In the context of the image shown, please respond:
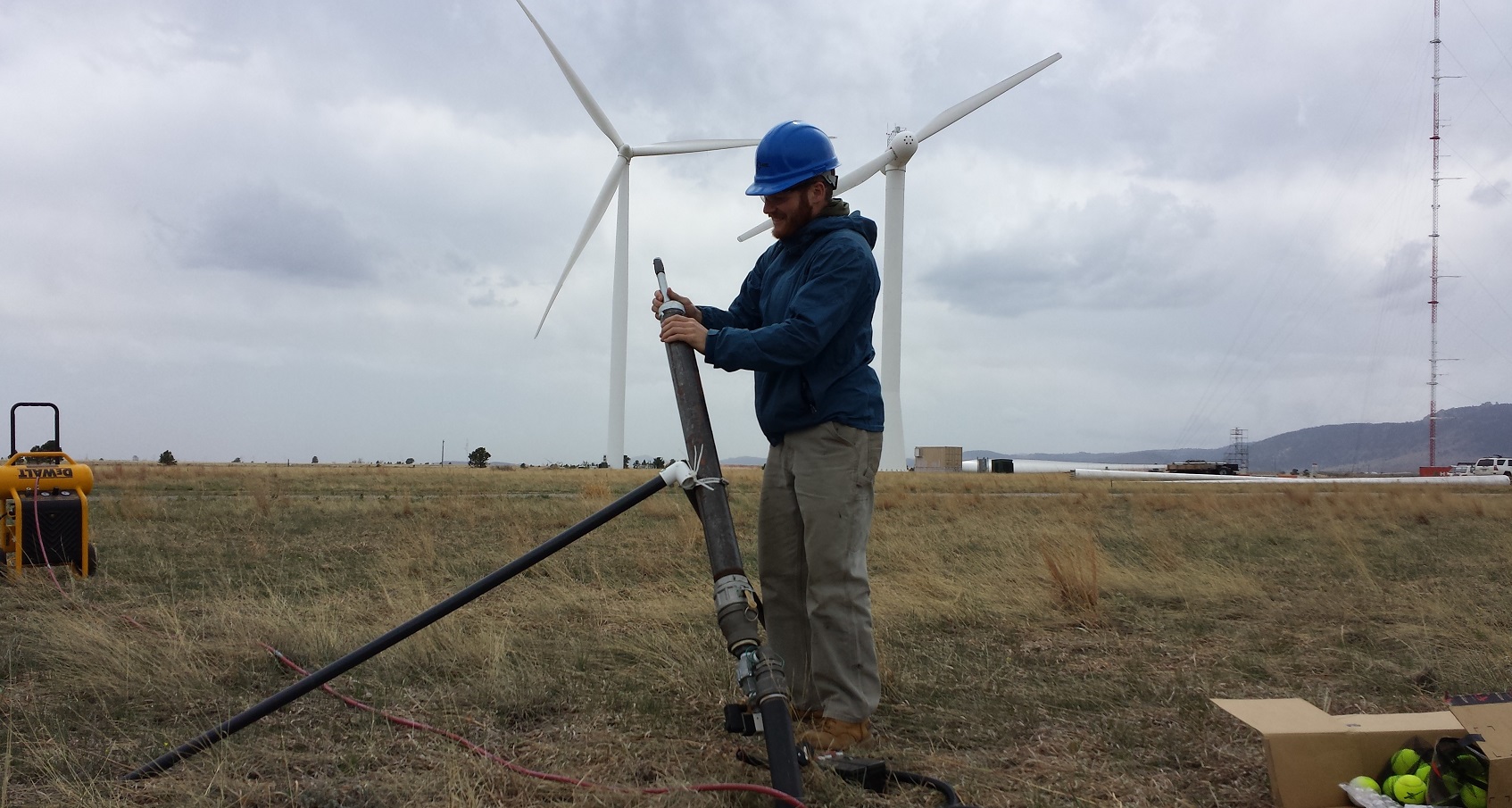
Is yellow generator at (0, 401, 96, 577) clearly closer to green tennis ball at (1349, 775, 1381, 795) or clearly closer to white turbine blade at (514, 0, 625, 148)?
green tennis ball at (1349, 775, 1381, 795)

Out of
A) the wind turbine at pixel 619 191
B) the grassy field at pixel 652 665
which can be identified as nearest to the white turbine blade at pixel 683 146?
the wind turbine at pixel 619 191

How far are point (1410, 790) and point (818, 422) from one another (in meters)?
2.17

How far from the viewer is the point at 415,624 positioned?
3.04 meters

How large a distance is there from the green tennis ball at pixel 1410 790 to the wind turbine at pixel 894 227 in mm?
22112

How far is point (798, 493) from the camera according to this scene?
3621mm

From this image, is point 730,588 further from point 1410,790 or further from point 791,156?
point 1410,790

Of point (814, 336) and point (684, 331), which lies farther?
point (814, 336)

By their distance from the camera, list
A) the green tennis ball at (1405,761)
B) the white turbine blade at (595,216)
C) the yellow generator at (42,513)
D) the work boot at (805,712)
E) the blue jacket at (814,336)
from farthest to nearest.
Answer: the white turbine blade at (595,216) → the yellow generator at (42,513) → the work boot at (805,712) → the blue jacket at (814,336) → the green tennis ball at (1405,761)

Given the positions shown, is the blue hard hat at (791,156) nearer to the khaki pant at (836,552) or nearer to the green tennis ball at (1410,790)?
the khaki pant at (836,552)

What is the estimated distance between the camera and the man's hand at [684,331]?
3131mm

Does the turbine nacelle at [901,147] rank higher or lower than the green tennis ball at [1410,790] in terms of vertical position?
higher

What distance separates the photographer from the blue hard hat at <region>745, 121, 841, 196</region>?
356 centimetres

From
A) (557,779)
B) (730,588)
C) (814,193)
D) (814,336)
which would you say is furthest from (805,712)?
(814,193)

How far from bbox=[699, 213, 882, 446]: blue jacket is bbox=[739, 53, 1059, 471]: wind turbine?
2082 cm
